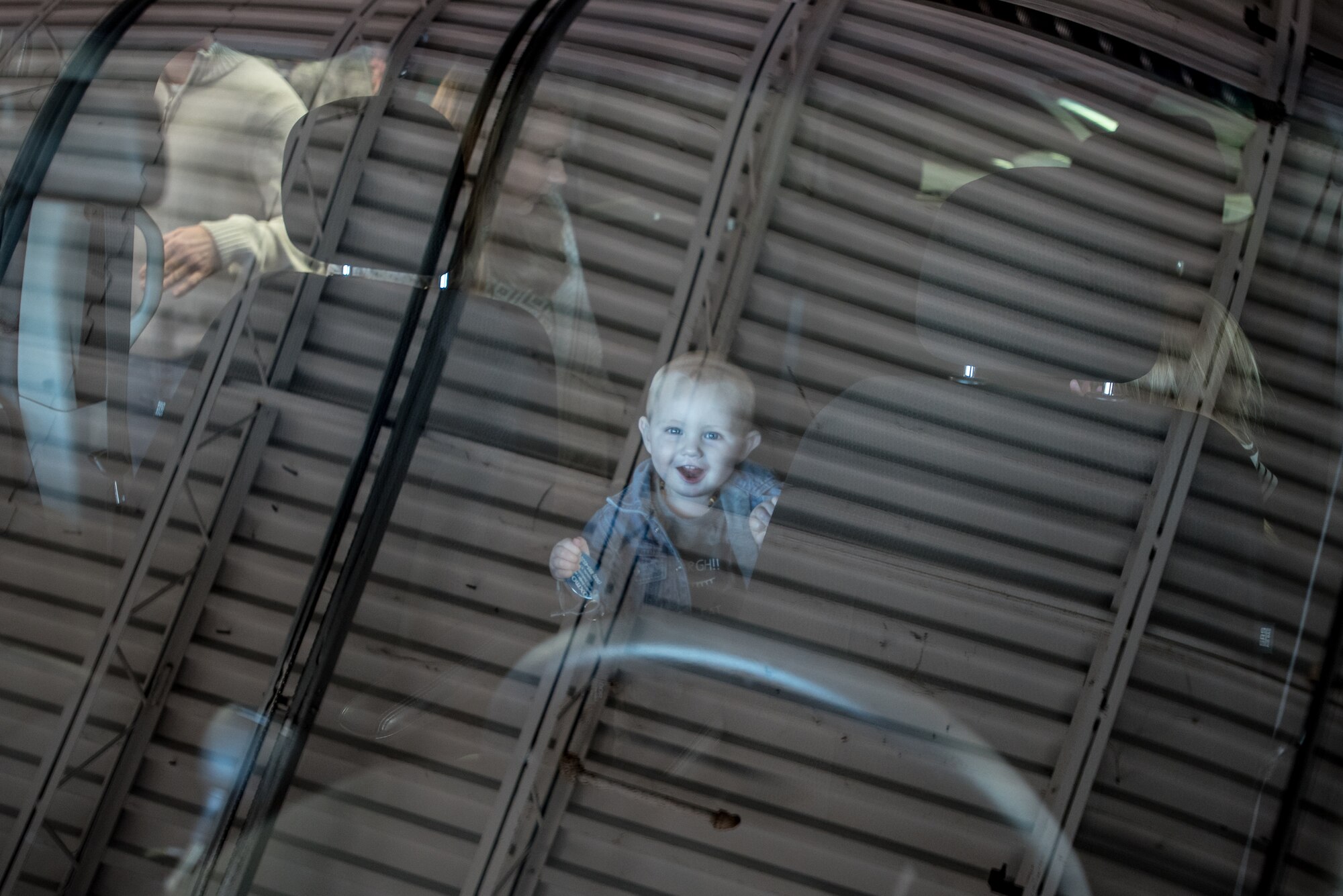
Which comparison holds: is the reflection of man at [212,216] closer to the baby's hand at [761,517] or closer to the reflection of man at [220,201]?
the reflection of man at [220,201]

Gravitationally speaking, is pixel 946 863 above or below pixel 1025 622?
below

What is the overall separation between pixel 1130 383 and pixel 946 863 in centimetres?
49

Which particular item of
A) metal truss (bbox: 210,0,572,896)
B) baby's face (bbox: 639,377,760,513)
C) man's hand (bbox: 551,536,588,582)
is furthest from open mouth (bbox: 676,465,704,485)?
metal truss (bbox: 210,0,572,896)

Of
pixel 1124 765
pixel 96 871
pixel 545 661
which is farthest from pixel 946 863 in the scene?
pixel 96 871

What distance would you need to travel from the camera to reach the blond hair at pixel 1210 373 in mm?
837

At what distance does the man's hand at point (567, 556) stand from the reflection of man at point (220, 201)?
0.45 m

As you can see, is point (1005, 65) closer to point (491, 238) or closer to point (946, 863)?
point (491, 238)

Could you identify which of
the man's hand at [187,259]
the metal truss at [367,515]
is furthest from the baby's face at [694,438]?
the man's hand at [187,259]

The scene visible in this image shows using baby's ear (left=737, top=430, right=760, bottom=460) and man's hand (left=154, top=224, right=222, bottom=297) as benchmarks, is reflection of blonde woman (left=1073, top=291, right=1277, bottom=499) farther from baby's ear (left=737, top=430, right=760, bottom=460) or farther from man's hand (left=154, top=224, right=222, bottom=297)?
man's hand (left=154, top=224, right=222, bottom=297)

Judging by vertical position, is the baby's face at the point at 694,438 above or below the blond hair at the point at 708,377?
below

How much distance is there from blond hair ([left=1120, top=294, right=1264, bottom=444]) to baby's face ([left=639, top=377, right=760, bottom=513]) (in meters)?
0.38

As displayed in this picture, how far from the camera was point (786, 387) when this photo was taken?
0.83 meters

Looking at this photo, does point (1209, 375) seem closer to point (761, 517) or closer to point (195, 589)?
point (761, 517)

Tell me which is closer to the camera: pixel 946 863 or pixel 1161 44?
pixel 946 863
